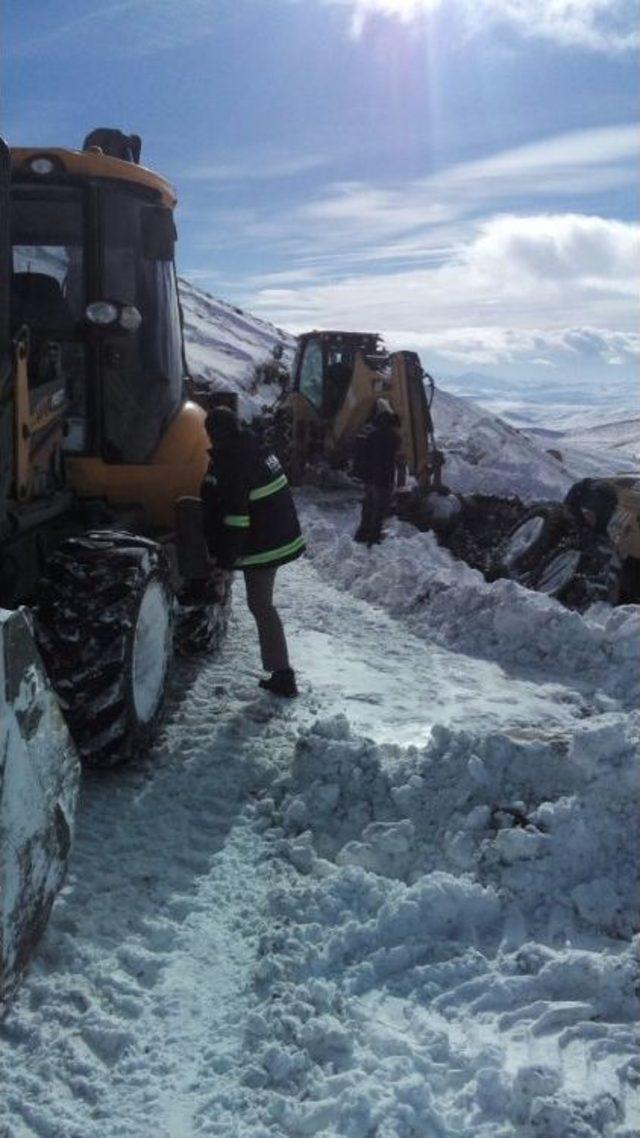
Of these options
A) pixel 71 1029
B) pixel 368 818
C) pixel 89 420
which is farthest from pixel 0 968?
pixel 89 420

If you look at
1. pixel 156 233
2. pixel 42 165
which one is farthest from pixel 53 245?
pixel 156 233

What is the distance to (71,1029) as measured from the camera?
288 cm

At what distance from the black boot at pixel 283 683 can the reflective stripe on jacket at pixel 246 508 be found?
0.62 m

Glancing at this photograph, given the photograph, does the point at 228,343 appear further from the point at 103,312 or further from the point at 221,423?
the point at 103,312

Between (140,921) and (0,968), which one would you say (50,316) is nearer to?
(140,921)

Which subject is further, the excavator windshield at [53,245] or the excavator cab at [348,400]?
the excavator cab at [348,400]

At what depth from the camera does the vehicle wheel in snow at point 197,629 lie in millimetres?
6273

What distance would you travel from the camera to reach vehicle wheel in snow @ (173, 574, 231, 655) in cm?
627

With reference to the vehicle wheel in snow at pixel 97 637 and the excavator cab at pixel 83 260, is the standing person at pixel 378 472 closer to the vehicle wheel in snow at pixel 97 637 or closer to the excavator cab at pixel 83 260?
the excavator cab at pixel 83 260

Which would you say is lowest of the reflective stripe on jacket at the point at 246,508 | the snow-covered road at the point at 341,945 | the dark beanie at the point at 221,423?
the snow-covered road at the point at 341,945

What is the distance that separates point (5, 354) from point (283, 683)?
256 centimetres

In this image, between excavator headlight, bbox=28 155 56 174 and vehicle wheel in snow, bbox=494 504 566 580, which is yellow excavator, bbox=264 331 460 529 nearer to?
vehicle wheel in snow, bbox=494 504 566 580

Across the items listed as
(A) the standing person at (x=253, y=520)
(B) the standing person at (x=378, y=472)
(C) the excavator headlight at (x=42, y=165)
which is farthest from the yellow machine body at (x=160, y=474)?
(B) the standing person at (x=378, y=472)

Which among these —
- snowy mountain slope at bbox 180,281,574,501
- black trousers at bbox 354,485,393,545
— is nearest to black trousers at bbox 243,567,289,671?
snowy mountain slope at bbox 180,281,574,501
